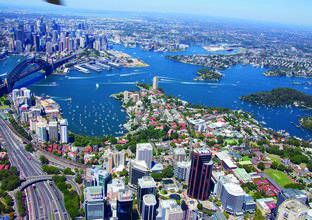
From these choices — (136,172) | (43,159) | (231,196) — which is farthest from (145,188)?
(43,159)

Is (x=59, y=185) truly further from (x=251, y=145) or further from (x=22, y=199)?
(x=251, y=145)

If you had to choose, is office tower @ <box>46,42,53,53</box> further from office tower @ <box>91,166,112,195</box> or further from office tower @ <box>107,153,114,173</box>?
office tower @ <box>91,166,112,195</box>

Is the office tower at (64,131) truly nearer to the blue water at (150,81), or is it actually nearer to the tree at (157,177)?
the blue water at (150,81)

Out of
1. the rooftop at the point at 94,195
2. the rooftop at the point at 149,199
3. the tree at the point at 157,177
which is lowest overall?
the tree at the point at 157,177

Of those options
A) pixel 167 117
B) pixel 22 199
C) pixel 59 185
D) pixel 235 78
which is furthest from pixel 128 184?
pixel 235 78

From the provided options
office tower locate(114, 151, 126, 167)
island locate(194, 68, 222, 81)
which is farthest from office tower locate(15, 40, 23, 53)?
office tower locate(114, 151, 126, 167)

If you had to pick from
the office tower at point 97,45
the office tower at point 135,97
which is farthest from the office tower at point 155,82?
the office tower at point 97,45
